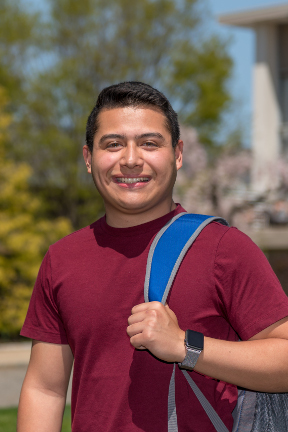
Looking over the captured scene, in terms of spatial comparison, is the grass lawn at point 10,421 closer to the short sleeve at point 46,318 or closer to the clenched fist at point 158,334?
the short sleeve at point 46,318

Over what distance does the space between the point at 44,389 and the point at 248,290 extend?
93cm

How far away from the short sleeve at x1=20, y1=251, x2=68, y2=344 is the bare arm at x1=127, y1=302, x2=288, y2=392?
512 mm

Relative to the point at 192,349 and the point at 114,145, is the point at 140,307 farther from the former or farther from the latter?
the point at 114,145

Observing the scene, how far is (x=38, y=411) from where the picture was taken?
2.38m

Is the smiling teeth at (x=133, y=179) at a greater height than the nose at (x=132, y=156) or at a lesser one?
lesser

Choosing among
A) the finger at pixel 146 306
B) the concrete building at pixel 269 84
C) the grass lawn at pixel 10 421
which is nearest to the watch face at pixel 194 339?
the finger at pixel 146 306

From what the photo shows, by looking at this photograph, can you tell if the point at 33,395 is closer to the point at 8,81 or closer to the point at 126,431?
the point at 126,431

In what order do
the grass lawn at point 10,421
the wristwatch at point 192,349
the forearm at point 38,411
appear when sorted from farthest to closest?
the grass lawn at point 10,421
the forearm at point 38,411
the wristwatch at point 192,349

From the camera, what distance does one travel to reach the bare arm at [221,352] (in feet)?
6.37

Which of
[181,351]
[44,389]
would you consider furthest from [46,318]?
[181,351]

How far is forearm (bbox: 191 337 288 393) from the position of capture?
1.94m

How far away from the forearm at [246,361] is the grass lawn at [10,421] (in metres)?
5.52

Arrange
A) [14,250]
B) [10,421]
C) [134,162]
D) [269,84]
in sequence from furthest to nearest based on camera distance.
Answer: [269,84] < [14,250] < [10,421] < [134,162]

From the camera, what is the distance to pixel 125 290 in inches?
86.7
